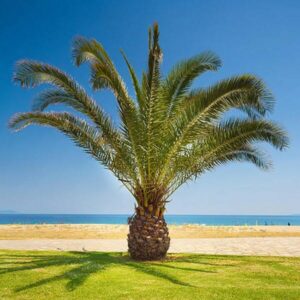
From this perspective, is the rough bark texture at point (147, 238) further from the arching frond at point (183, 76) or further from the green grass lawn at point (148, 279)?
the arching frond at point (183, 76)

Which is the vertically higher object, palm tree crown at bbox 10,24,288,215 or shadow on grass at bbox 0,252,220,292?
palm tree crown at bbox 10,24,288,215

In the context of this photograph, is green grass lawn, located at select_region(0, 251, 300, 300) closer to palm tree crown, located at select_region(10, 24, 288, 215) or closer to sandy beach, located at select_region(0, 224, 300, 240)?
palm tree crown, located at select_region(10, 24, 288, 215)

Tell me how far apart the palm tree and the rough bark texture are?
28 millimetres

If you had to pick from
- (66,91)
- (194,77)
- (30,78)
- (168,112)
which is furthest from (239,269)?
(30,78)

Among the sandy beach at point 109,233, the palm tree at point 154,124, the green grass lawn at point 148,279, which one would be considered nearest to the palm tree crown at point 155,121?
the palm tree at point 154,124

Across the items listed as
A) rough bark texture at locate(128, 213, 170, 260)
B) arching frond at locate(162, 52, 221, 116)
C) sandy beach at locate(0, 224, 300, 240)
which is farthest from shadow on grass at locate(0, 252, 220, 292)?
sandy beach at locate(0, 224, 300, 240)

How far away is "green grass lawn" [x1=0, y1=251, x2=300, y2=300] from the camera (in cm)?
734

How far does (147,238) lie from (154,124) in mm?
3364

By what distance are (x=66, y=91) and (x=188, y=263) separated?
19.4ft

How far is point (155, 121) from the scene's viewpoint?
11391 mm

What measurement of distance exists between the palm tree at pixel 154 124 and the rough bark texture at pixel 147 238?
3cm

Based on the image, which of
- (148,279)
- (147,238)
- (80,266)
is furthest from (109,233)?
(148,279)

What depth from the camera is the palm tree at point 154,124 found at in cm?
1130

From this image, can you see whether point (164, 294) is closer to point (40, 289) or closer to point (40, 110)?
point (40, 289)
